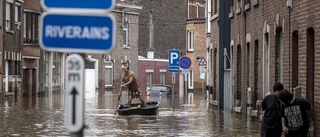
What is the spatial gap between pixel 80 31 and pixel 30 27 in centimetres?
4643

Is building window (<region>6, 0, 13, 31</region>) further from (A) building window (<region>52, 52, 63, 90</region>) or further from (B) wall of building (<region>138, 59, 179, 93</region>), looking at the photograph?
(B) wall of building (<region>138, 59, 179, 93</region>)

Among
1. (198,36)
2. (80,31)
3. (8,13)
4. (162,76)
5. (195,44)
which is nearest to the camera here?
(80,31)

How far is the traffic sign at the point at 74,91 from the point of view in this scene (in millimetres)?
7227

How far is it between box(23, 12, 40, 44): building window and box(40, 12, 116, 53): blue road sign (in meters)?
45.4

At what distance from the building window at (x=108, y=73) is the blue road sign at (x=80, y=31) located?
201 ft

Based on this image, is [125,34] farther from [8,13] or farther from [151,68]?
[8,13]

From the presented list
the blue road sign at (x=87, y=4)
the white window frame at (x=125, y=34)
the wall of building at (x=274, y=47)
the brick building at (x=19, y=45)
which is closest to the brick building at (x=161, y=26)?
the white window frame at (x=125, y=34)

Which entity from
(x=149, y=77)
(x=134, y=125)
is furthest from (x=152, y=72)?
(x=134, y=125)

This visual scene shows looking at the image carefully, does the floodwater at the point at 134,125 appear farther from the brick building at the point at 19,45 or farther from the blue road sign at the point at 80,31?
the brick building at the point at 19,45

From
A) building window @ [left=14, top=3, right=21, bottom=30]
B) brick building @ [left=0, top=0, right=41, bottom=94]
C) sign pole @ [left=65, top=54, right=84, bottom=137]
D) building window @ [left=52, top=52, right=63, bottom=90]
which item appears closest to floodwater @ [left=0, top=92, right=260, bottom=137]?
sign pole @ [left=65, top=54, right=84, bottom=137]

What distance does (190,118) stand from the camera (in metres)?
27.3

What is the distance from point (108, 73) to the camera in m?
69.4

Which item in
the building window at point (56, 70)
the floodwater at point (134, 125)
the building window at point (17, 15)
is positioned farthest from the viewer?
the building window at point (56, 70)

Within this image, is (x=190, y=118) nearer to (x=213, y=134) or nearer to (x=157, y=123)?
(x=157, y=123)
